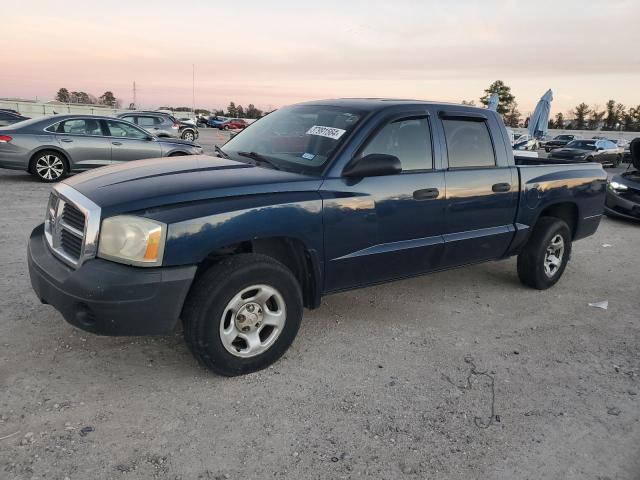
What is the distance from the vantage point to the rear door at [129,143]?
10.5 meters

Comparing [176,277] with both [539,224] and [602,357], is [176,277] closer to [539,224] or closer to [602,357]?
[602,357]

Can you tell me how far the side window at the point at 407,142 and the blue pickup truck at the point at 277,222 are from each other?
1cm

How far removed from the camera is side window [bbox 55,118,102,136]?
33.2 feet

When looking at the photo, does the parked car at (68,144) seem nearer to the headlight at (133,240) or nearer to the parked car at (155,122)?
the headlight at (133,240)

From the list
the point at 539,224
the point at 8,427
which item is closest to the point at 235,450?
the point at 8,427

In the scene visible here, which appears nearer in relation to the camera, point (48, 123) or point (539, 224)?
point (539, 224)

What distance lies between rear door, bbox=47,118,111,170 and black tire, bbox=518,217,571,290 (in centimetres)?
829

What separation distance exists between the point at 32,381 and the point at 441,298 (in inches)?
136

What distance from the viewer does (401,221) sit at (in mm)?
3785

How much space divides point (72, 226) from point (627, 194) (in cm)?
995

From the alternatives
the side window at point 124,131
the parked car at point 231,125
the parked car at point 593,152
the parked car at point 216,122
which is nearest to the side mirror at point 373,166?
the side window at point 124,131

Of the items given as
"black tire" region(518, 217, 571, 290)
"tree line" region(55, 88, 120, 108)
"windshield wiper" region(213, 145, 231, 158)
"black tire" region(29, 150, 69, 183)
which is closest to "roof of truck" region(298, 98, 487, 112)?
"windshield wiper" region(213, 145, 231, 158)

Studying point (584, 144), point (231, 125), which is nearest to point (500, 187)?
point (584, 144)

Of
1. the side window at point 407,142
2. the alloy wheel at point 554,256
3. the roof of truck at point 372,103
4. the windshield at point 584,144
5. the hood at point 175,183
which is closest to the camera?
the hood at point 175,183
